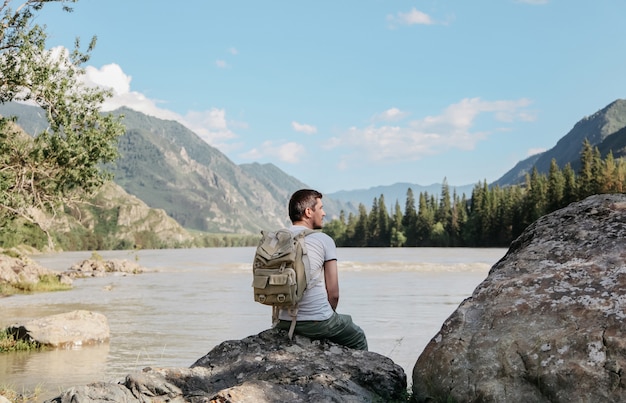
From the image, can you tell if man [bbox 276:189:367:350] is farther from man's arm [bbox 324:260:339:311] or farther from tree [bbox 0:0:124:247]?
tree [bbox 0:0:124:247]

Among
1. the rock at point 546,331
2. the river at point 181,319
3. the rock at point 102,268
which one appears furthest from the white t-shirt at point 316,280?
the rock at point 102,268

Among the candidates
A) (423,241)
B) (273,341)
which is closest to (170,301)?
(273,341)

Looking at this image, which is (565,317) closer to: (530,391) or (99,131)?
(530,391)

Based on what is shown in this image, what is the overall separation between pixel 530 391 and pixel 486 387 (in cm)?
39

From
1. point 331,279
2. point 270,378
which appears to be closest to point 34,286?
point 331,279

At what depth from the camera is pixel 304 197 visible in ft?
23.6

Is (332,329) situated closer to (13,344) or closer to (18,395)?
(18,395)

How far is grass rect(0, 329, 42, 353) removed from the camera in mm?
16078

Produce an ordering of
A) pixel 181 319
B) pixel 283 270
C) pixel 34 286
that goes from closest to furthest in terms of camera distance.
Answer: pixel 283 270, pixel 181 319, pixel 34 286

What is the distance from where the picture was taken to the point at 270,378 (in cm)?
645

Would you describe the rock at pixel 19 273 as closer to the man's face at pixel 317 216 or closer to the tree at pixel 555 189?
the man's face at pixel 317 216

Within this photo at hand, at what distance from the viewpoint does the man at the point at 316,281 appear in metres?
6.99

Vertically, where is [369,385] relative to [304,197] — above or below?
below

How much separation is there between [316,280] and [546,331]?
2497mm
